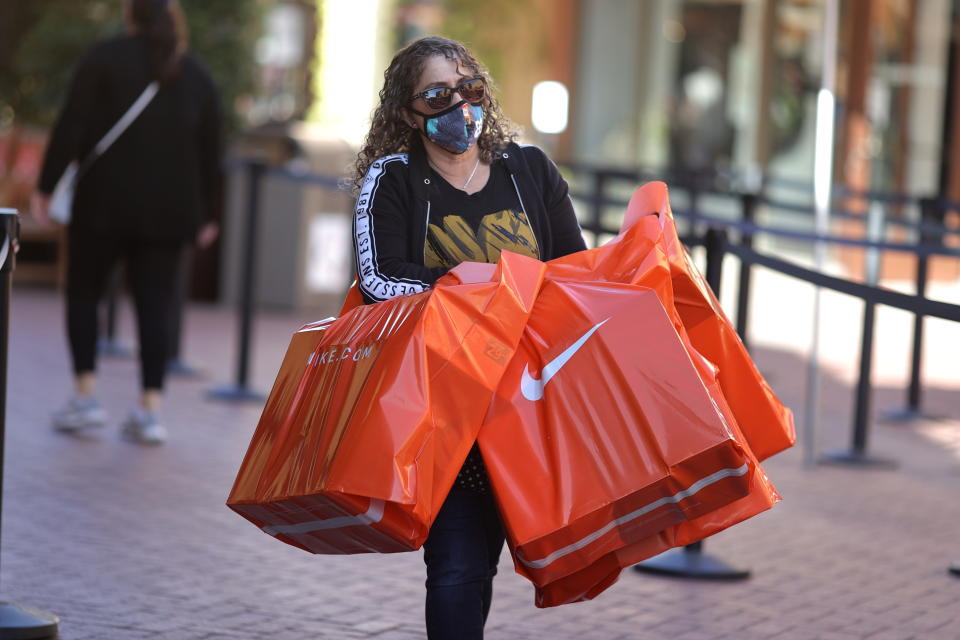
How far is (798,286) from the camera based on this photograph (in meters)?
18.4

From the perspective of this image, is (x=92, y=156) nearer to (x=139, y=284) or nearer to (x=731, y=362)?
(x=139, y=284)

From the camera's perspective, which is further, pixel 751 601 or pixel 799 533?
pixel 799 533

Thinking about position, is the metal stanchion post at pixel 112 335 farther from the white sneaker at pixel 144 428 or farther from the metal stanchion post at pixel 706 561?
the metal stanchion post at pixel 706 561

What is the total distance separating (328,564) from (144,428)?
227cm

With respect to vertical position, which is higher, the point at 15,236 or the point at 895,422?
the point at 15,236

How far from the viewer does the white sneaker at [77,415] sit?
7.58 m

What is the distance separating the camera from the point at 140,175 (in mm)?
7203

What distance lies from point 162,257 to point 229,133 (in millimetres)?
7746

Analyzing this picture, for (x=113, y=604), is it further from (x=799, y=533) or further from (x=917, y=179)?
(x=917, y=179)

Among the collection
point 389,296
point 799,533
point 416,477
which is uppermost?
point 389,296

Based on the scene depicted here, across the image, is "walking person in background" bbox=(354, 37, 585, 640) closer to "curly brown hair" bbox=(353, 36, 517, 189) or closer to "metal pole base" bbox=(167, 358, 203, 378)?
"curly brown hair" bbox=(353, 36, 517, 189)

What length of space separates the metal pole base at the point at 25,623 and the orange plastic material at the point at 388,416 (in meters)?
1.23

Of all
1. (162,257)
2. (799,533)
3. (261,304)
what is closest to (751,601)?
(799,533)

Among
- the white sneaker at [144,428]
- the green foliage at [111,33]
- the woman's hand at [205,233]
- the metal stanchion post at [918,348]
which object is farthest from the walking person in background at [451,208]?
the green foliage at [111,33]
